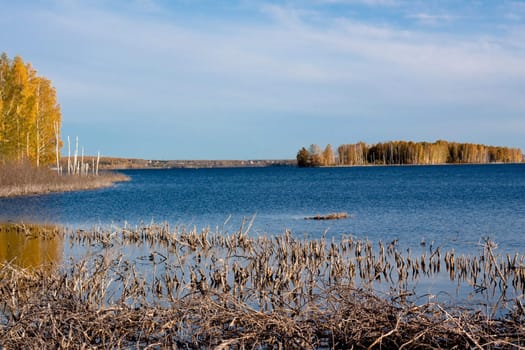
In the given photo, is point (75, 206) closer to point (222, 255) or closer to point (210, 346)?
point (222, 255)

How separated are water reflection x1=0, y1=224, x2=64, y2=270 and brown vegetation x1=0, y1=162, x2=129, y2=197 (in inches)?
708

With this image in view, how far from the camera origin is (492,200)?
4262cm

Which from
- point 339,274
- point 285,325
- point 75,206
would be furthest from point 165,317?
point 75,206

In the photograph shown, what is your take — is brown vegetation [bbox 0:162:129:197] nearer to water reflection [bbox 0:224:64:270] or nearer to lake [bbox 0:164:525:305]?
lake [bbox 0:164:525:305]

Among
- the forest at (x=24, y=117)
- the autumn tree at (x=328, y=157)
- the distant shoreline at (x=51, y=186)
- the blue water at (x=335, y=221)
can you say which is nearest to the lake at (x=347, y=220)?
the blue water at (x=335, y=221)

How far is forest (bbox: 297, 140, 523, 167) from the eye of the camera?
174 m

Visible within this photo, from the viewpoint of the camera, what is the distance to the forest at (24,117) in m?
48.5

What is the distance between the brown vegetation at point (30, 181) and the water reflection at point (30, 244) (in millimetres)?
17973

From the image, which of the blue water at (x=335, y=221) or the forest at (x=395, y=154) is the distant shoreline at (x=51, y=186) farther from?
the forest at (x=395, y=154)

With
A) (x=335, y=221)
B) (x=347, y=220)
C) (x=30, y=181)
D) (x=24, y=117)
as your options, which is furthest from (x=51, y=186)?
(x=335, y=221)

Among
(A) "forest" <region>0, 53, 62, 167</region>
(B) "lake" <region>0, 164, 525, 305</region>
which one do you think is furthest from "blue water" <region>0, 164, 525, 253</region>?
(A) "forest" <region>0, 53, 62, 167</region>

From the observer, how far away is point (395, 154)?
177625 mm

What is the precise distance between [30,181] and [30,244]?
83.6ft

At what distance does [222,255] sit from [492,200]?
98.8ft
